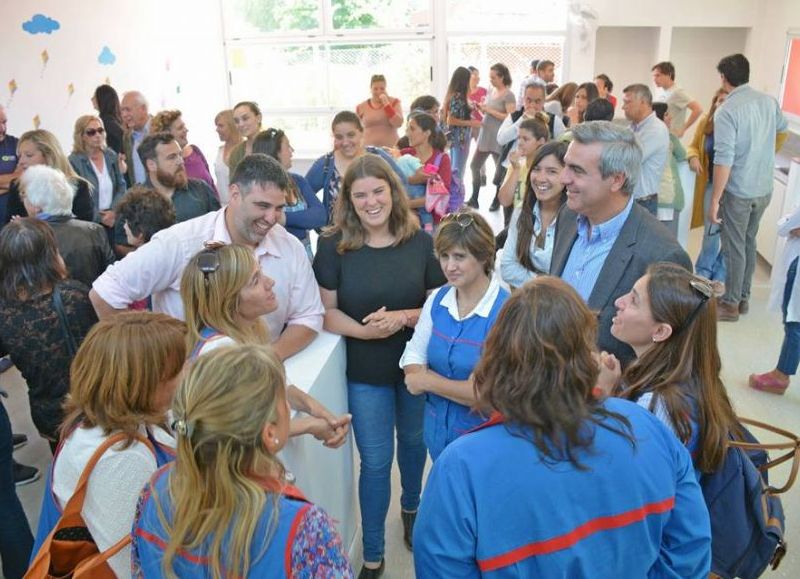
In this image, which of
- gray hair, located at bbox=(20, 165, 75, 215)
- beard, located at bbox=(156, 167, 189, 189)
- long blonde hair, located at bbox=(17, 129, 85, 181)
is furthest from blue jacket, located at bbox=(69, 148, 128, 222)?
gray hair, located at bbox=(20, 165, 75, 215)

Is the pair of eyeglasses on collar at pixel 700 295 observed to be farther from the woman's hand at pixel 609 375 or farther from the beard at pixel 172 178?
the beard at pixel 172 178

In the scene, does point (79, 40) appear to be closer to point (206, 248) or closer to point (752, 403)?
point (206, 248)

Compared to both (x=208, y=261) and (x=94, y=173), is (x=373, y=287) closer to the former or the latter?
(x=208, y=261)

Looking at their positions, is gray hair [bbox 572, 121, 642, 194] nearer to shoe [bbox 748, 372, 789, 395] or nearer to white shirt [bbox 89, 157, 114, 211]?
shoe [bbox 748, 372, 789, 395]

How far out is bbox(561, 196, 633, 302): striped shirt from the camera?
2.33 metres

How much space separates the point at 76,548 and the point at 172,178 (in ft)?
8.70

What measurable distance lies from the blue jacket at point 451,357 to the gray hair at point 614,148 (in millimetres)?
570

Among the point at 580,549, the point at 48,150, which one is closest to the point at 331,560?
the point at 580,549

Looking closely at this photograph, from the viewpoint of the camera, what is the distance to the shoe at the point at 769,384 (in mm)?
3953

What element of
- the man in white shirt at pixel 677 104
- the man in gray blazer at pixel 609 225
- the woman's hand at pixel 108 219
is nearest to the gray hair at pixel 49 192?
the woman's hand at pixel 108 219

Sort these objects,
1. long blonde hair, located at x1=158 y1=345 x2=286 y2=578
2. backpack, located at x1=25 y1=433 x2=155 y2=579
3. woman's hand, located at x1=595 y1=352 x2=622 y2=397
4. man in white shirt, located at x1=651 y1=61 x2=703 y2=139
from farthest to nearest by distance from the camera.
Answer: man in white shirt, located at x1=651 y1=61 x2=703 y2=139 → woman's hand, located at x1=595 y1=352 x2=622 y2=397 → backpack, located at x1=25 y1=433 x2=155 y2=579 → long blonde hair, located at x1=158 y1=345 x2=286 y2=578

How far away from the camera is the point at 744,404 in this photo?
3.87 m

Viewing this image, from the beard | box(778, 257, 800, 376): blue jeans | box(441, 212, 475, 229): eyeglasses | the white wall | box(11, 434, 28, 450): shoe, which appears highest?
the white wall

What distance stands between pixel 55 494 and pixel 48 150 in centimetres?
319
